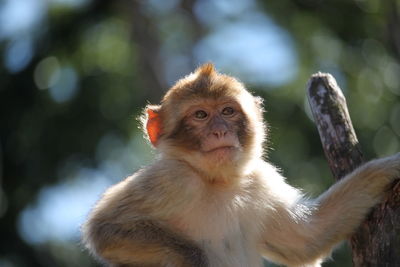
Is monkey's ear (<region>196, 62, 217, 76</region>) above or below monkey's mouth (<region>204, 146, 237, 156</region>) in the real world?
above

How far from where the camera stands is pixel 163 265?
21.4 ft

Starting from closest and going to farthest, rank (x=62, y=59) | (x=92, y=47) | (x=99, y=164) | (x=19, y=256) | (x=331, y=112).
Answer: (x=331, y=112) → (x=19, y=256) → (x=99, y=164) → (x=62, y=59) → (x=92, y=47)

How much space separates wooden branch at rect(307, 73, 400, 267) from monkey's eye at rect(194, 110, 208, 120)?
3.32 feet

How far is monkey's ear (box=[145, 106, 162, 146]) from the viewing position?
7189 mm

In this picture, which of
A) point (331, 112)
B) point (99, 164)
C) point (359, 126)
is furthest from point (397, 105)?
point (331, 112)

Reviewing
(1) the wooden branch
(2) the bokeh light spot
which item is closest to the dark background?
(2) the bokeh light spot

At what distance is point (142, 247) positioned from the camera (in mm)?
6543

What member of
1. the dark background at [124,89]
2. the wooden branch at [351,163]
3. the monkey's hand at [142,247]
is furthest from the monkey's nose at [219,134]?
the dark background at [124,89]

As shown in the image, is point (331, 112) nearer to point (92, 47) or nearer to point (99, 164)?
point (99, 164)

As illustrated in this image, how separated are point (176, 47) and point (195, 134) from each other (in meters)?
14.1

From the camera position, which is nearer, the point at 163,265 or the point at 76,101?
the point at 163,265

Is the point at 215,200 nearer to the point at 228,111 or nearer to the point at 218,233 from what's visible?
the point at 218,233

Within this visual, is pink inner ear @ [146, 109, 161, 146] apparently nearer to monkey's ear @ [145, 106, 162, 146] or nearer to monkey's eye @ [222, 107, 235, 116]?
monkey's ear @ [145, 106, 162, 146]

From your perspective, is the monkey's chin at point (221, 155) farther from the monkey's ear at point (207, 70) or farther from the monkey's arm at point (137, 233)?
the monkey's ear at point (207, 70)
